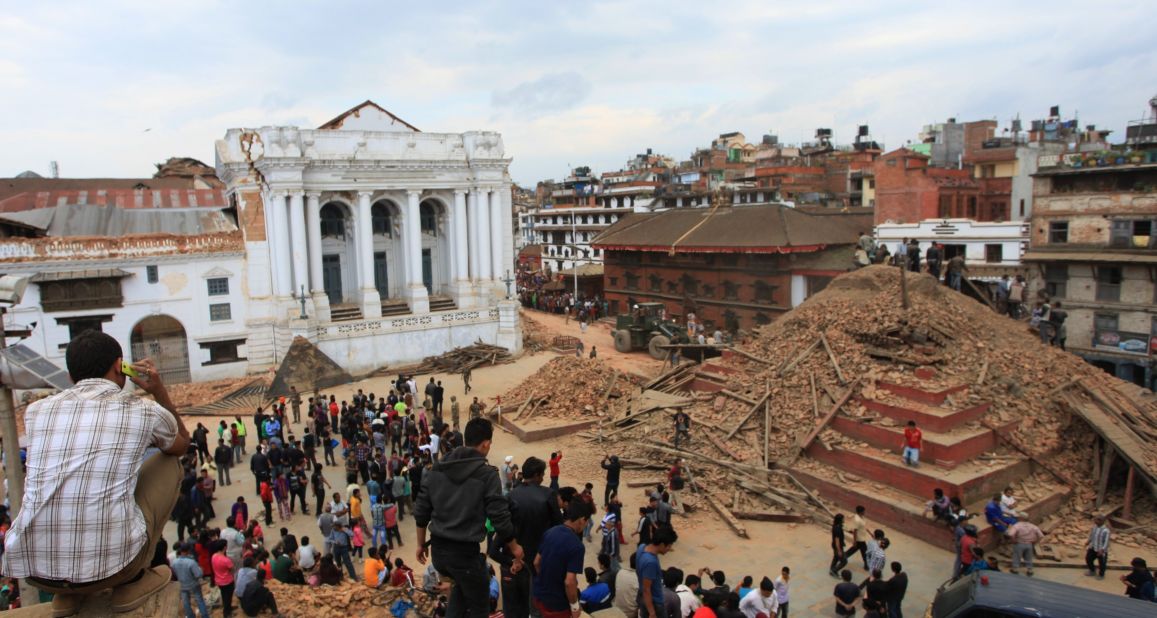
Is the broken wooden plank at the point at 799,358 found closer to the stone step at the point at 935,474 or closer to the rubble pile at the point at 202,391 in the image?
the stone step at the point at 935,474

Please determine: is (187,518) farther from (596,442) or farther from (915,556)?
(915,556)

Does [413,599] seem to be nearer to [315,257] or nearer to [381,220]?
[315,257]

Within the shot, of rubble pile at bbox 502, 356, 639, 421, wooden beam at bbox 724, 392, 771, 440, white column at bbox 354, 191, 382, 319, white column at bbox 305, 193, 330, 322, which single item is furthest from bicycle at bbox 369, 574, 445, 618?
white column at bbox 305, 193, 330, 322

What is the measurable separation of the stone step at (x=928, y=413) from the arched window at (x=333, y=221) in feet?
98.2

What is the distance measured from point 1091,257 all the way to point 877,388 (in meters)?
18.4

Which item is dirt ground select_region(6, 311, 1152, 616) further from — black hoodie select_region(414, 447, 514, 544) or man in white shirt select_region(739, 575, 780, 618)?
black hoodie select_region(414, 447, 514, 544)

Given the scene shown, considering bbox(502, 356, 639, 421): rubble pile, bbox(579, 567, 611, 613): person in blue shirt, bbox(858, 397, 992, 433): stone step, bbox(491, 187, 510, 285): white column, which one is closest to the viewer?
bbox(579, 567, 611, 613): person in blue shirt

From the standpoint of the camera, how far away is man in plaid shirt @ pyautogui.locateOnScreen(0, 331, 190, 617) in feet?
11.7

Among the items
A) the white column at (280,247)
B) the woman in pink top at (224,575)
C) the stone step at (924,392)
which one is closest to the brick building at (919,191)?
the stone step at (924,392)

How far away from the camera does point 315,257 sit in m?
35.2

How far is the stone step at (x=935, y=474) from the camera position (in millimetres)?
15461

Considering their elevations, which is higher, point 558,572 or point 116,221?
point 116,221

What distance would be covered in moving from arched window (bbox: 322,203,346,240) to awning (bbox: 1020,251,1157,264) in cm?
3376

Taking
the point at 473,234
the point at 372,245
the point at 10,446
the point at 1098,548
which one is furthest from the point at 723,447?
the point at 372,245
